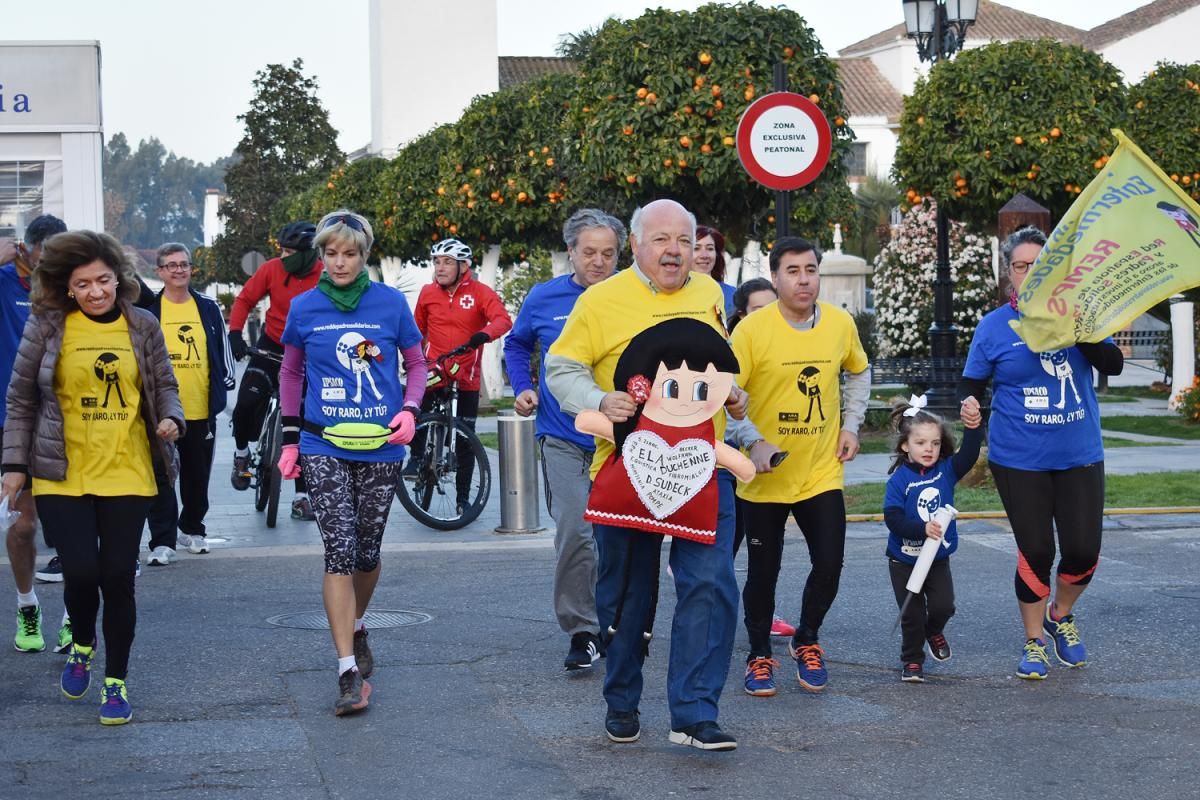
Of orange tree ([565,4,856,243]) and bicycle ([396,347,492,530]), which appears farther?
orange tree ([565,4,856,243])

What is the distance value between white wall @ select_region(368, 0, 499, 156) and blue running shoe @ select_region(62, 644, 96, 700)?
202ft

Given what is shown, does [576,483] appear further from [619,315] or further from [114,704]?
[114,704]

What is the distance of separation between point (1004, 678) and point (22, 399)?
3.90 metres


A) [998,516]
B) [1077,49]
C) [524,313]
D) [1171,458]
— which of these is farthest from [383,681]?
[1077,49]

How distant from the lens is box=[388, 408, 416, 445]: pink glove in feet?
21.2

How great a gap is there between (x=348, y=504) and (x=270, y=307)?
464 centimetres

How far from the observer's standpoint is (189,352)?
10.2 m

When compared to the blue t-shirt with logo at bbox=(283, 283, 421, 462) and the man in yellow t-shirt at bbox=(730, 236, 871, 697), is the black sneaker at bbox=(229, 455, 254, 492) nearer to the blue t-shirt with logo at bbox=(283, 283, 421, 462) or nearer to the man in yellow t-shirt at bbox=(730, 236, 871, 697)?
the blue t-shirt with logo at bbox=(283, 283, 421, 462)

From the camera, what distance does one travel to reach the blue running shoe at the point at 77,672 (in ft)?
21.6

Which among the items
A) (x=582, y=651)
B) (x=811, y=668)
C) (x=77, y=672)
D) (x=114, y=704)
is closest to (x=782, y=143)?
(x=582, y=651)

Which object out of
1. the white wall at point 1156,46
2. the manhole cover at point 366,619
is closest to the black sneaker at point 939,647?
the manhole cover at point 366,619

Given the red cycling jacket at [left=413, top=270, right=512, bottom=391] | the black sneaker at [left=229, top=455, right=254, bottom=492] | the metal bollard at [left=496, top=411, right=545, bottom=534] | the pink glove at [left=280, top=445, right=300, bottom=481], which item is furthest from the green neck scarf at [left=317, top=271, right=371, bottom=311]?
the black sneaker at [left=229, top=455, right=254, bottom=492]

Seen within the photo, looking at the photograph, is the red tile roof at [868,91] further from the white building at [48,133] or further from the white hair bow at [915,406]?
the white hair bow at [915,406]

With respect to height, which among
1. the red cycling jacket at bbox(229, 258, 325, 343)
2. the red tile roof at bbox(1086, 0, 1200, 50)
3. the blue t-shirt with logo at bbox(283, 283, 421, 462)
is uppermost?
the red tile roof at bbox(1086, 0, 1200, 50)
